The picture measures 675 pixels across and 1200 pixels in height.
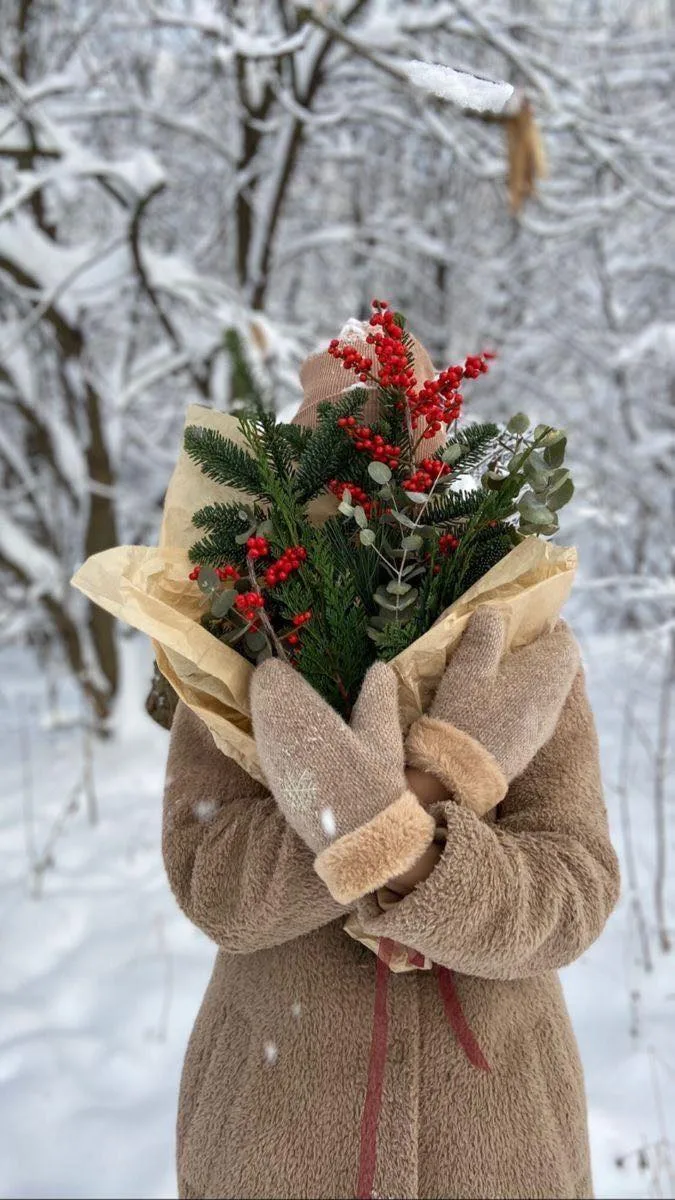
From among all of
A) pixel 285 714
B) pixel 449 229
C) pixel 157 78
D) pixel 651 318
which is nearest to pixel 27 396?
pixel 157 78

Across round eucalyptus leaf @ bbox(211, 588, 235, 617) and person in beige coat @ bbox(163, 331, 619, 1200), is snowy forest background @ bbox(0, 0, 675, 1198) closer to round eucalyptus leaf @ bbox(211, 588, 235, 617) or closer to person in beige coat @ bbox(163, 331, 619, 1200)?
round eucalyptus leaf @ bbox(211, 588, 235, 617)

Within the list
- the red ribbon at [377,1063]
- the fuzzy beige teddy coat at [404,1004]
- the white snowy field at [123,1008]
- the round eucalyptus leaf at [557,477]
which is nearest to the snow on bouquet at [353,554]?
the round eucalyptus leaf at [557,477]

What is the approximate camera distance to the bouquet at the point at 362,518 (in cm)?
96

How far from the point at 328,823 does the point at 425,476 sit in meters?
0.39

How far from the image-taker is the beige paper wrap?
96cm

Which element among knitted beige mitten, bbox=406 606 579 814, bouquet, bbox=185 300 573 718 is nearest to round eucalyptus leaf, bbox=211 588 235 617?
bouquet, bbox=185 300 573 718

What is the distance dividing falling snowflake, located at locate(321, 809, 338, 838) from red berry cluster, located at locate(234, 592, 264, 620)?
0.22 meters

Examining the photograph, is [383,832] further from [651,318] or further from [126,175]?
[651,318]

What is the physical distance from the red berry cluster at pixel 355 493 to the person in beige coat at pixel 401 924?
0.18 meters

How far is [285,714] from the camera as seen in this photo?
90 cm

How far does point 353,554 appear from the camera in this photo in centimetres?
100

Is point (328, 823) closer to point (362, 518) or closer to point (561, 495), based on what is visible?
point (362, 518)

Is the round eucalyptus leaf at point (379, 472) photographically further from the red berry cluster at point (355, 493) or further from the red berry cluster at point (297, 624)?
the red berry cluster at point (297, 624)

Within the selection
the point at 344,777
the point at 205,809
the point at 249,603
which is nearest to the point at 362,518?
the point at 249,603
